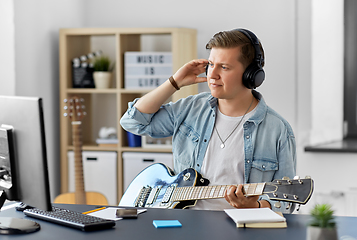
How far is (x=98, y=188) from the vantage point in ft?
9.91

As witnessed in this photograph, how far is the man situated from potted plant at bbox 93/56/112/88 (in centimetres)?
137

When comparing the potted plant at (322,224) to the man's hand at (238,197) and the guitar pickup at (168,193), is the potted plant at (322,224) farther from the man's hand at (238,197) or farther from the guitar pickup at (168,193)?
the guitar pickup at (168,193)

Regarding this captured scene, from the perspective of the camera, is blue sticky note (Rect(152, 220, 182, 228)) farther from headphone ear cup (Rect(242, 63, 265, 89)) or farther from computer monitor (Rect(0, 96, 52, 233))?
headphone ear cup (Rect(242, 63, 265, 89))

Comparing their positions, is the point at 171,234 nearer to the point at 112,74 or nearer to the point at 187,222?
the point at 187,222

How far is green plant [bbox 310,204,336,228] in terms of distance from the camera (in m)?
0.73

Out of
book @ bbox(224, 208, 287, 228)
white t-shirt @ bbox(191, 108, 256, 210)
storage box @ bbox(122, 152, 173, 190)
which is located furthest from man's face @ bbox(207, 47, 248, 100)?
storage box @ bbox(122, 152, 173, 190)

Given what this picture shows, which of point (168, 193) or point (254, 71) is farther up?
point (254, 71)

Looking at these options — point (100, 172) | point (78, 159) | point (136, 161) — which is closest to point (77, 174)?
point (78, 159)

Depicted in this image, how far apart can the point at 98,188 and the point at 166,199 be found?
1680 millimetres

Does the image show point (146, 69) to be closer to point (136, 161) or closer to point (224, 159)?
point (136, 161)

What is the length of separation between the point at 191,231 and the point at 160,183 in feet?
1.76

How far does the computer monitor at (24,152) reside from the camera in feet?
3.31

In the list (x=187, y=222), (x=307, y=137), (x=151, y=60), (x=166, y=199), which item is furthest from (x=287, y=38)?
(x=187, y=222)

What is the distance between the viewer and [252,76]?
4.83 feet
